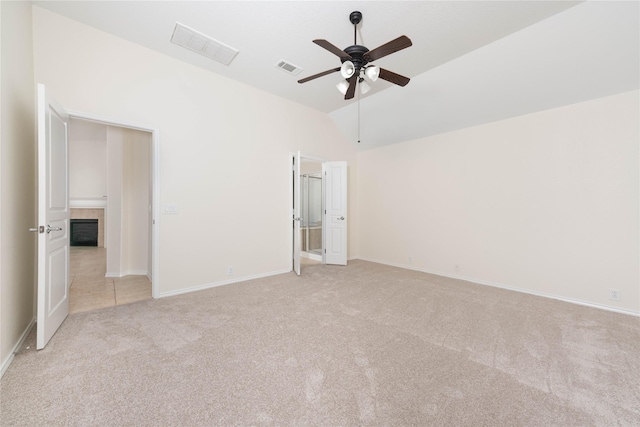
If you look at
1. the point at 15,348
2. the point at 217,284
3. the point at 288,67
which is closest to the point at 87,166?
the point at 217,284

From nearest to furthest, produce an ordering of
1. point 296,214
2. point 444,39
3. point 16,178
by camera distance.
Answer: point 16,178 < point 444,39 < point 296,214

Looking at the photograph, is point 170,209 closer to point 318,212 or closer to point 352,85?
point 352,85

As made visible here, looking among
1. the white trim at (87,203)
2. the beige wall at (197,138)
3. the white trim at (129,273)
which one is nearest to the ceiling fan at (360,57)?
the beige wall at (197,138)

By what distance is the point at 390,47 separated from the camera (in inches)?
80.0

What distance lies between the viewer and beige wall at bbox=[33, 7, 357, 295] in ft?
9.01

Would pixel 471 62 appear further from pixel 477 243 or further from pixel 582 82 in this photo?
pixel 477 243

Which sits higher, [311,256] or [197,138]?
[197,138]

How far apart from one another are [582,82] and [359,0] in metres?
2.91

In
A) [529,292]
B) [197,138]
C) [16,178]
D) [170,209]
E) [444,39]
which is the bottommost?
[529,292]

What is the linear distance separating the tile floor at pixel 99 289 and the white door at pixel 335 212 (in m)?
3.32

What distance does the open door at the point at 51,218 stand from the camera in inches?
78.7

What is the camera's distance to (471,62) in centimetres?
326

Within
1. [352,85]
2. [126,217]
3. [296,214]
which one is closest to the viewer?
[352,85]

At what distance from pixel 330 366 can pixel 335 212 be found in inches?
150
